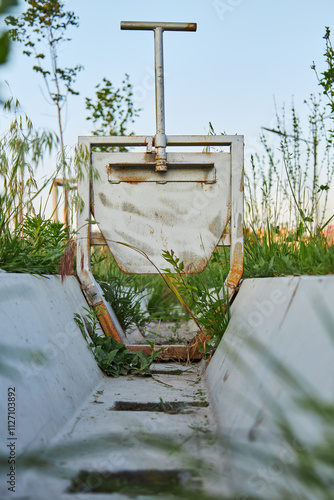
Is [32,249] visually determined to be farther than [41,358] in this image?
Yes

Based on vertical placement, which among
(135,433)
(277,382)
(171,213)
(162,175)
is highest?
(162,175)

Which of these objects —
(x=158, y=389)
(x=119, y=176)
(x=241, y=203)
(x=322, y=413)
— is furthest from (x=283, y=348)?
(x=119, y=176)

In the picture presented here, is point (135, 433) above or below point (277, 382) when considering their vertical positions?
below

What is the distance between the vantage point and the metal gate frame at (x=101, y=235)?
275 centimetres

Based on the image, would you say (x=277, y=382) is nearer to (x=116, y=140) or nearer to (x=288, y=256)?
(x=288, y=256)

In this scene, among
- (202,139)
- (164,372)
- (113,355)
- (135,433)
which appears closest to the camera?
(135,433)

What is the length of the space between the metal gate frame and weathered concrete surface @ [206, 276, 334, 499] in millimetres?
1036

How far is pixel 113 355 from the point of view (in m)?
2.43

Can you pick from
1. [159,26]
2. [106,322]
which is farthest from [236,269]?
[159,26]

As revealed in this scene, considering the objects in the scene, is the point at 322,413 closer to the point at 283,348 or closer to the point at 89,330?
the point at 283,348

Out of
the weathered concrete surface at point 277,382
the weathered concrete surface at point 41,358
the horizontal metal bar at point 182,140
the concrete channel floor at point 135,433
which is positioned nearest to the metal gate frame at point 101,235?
the horizontal metal bar at point 182,140

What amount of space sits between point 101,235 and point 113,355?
0.73 meters

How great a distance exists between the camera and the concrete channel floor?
Answer: 106 cm

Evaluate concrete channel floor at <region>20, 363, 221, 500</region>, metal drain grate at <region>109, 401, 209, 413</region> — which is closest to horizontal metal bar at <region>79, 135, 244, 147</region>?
concrete channel floor at <region>20, 363, 221, 500</region>
